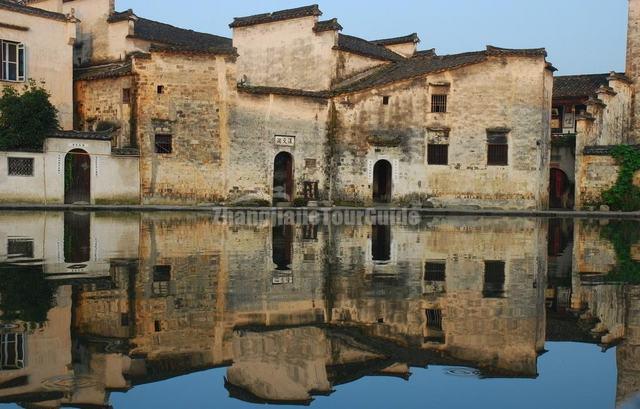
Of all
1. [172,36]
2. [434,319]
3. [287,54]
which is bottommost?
[434,319]

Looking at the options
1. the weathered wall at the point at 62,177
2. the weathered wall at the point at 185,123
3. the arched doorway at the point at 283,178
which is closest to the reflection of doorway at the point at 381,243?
the weathered wall at the point at 185,123

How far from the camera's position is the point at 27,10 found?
29.8 meters

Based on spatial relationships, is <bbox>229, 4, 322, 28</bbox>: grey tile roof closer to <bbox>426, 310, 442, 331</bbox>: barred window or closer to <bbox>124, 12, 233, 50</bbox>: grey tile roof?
<bbox>124, 12, 233, 50</bbox>: grey tile roof

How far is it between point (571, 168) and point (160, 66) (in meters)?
19.8

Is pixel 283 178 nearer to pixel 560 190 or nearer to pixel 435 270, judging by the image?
pixel 560 190

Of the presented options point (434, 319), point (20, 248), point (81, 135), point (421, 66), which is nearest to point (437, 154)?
point (421, 66)

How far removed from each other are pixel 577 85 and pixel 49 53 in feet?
90.2

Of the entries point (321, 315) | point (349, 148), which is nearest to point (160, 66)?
point (349, 148)

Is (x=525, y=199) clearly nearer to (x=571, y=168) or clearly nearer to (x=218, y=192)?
(x=571, y=168)

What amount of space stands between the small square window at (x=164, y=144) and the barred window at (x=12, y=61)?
6582mm

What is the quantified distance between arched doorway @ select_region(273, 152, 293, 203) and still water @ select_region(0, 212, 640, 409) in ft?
55.7

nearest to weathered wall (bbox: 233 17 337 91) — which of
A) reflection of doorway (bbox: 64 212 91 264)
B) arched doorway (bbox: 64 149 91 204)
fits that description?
arched doorway (bbox: 64 149 91 204)

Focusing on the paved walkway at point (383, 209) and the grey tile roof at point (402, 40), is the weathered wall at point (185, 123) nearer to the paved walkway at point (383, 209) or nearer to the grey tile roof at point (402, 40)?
the paved walkway at point (383, 209)

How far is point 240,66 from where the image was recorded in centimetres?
3578
